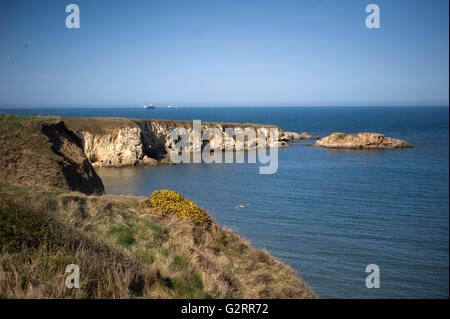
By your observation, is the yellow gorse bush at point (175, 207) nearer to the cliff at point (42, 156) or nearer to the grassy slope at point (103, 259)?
the grassy slope at point (103, 259)

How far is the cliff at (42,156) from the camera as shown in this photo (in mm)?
13062

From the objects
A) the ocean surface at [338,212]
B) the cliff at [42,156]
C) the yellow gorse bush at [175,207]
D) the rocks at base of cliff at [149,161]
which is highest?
the cliff at [42,156]

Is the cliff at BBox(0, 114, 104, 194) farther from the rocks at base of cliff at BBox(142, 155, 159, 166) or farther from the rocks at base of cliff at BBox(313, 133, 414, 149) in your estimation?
the rocks at base of cliff at BBox(313, 133, 414, 149)

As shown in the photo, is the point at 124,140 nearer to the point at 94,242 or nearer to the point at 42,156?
the point at 42,156

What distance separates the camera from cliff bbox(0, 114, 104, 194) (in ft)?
42.9

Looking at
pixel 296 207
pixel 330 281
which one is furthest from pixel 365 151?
pixel 330 281

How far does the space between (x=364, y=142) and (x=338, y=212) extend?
47.5 m

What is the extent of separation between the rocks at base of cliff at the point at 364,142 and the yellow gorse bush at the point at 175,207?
198ft

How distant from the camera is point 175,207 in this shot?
39.1 ft

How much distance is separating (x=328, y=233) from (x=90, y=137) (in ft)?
131

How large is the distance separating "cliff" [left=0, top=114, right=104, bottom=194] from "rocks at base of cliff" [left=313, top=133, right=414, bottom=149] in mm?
59177

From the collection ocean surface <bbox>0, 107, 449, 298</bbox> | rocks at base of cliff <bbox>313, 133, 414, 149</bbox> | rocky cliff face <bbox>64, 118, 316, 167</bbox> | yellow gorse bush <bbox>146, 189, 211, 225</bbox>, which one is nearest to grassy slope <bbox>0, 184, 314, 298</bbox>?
yellow gorse bush <bbox>146, 189, 211, 225</bbox>

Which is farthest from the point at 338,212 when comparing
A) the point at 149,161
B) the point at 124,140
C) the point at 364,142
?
the point at 364,142

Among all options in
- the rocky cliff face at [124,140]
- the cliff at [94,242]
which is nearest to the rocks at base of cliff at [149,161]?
the rocky cliff face at [124,140]
